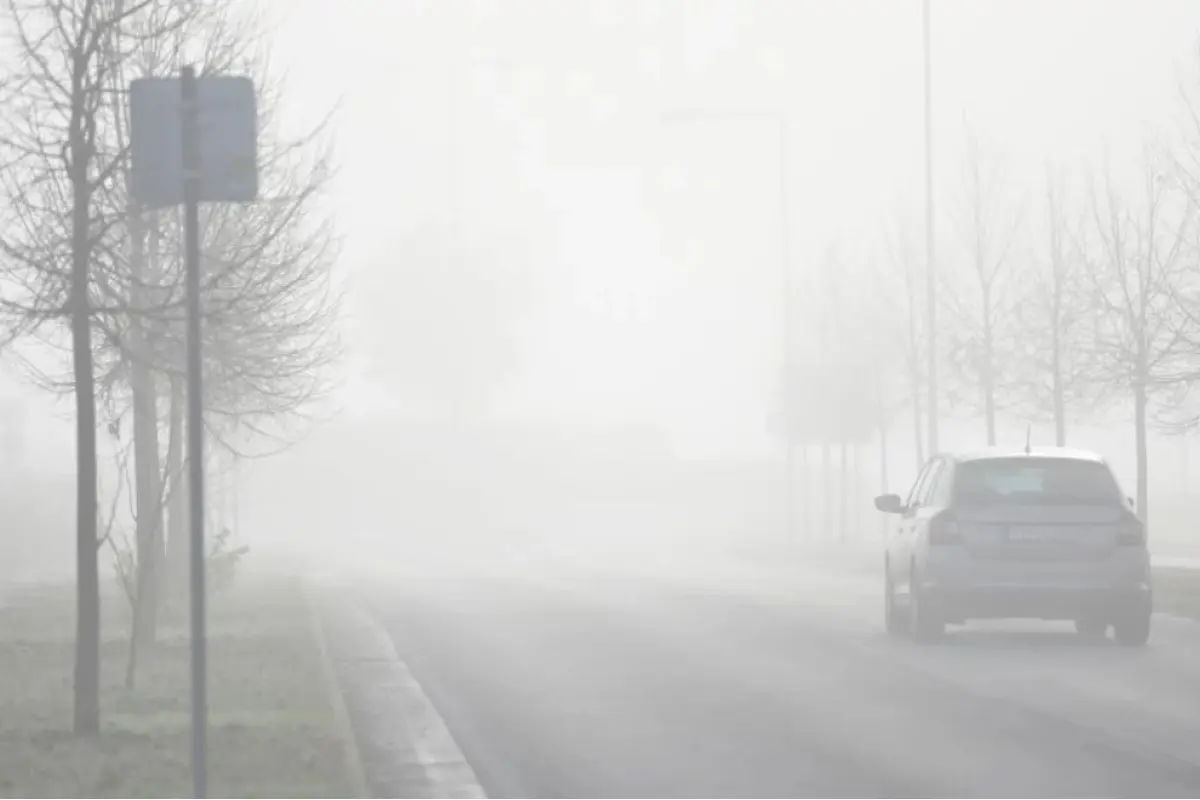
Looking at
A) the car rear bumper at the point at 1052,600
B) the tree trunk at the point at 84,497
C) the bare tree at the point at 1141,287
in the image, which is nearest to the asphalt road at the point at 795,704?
the car rear bumper at the point at 1052,600

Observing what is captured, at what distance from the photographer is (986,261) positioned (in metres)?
42.9

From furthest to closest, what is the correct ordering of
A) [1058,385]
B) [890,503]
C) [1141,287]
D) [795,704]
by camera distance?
1. [1058,385]
2. [1141,287]
3. [890,503]
4. [795,704]

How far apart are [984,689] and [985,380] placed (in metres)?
25.4

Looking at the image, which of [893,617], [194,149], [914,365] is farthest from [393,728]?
[914,365]

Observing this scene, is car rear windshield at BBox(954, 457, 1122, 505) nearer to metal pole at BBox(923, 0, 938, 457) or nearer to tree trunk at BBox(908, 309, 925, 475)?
metal pole at BBox(923, 0, 938, 457)

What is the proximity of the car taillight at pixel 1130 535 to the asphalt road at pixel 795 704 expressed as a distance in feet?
2.95

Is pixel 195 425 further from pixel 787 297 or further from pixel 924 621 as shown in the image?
pixel 787 297

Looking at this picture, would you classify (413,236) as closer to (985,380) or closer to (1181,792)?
(985,380)

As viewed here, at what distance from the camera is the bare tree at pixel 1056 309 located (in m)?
40.0

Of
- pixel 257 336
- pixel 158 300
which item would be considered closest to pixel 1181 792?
pixel 158 300

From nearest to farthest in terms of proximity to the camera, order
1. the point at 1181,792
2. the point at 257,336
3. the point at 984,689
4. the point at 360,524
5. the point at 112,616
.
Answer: the point at 1181,792 < the point at 984,689 < the point at 257,336 < the point at 112,616 < the point at 360,524

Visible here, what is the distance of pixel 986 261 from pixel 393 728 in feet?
93.7

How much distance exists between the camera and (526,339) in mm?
108062

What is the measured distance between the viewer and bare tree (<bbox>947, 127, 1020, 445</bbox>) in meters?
42.8
